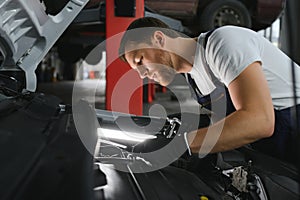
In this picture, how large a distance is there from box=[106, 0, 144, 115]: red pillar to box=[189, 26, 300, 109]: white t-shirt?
5.06 feet

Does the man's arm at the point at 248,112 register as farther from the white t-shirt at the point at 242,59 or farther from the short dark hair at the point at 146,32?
the short dark hair at the point at 146,32

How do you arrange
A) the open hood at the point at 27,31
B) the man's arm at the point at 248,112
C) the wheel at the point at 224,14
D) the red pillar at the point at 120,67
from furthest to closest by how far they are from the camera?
the wheel at the point at 224,14, the red pillar at the point at 120,67, the open hood at the point at 27,31, the man's arm at the point at 248,112

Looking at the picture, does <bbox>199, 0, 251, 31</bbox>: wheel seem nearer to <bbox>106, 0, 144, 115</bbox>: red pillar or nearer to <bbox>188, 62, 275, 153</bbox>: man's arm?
<bbox>106, 0, 144, 115</bbox>: red pillar

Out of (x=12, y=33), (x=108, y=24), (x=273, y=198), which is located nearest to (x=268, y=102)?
(x=273, y=198)

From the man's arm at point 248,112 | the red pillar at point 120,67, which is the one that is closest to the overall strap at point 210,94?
the man's arm at point 248,112

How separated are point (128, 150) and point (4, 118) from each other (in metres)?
0.41

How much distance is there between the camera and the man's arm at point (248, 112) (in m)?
0.68

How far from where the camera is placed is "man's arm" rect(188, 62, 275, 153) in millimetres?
678

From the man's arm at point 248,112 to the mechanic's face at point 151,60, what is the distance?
247 millimetres

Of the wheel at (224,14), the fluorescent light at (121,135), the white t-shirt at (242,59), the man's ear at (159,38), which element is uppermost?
the wheel at (224,14)

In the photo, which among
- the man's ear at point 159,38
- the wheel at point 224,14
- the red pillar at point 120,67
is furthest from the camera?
the wheel at point 224,14

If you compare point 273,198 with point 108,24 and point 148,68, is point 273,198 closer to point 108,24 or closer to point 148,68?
point 148,68

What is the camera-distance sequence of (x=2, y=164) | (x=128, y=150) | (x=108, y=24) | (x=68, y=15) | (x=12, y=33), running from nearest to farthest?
(x=2, y=164)
(x=128, y=150)
(x=12, y=33)
(x=68, y=15)
(x=108, y=24)

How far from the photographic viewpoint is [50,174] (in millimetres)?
527
